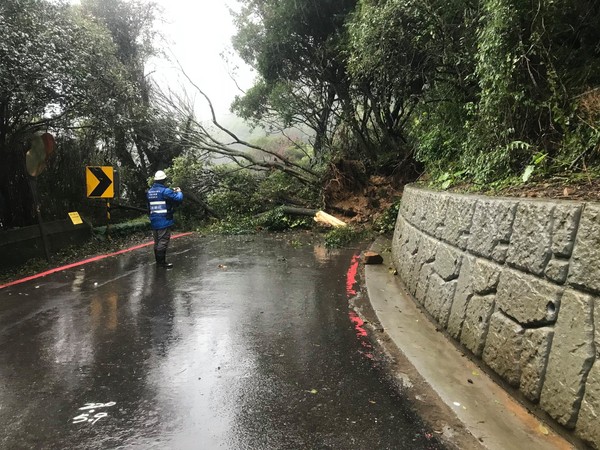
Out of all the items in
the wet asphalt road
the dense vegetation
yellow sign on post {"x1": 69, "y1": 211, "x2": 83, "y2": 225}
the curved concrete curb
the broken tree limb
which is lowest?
the wet asphalt road

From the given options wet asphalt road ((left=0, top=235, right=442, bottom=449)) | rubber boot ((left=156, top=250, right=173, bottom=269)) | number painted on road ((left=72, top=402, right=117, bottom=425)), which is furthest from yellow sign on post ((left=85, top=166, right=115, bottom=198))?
number painted on road ((left=72, top=402, right=117, bottom=425))

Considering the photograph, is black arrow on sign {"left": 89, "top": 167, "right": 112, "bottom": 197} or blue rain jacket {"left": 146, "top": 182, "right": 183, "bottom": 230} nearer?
blue rain jacket {"left": 146, "top": 182, "right": 183, "bottom": 230}

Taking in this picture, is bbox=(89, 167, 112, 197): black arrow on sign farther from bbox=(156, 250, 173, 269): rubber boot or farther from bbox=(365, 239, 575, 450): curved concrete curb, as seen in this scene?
bbox=(365, 239, 575, 450): curved concrete curb

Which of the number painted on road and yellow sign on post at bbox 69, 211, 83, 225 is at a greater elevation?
yellow sign on post at bbox 69, 211, 83, 225

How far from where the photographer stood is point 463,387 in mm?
3527

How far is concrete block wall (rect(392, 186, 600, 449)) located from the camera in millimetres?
2568

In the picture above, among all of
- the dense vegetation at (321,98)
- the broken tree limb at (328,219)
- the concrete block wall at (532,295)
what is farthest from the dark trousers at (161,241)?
the concrete block wall at (532,295)

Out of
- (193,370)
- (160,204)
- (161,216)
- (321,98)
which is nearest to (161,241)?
(161,216)

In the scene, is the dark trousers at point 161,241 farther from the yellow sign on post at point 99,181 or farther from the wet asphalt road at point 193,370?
the yellow sign on post at point 99,181

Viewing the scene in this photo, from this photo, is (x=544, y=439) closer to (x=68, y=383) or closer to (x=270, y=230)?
(x=68, y=383)

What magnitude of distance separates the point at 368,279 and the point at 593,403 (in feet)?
15.3

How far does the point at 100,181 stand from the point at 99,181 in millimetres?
22

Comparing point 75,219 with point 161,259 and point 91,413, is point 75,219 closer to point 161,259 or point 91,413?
point 161,259

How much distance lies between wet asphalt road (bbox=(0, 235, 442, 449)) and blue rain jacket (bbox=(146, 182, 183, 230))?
1682 mm
